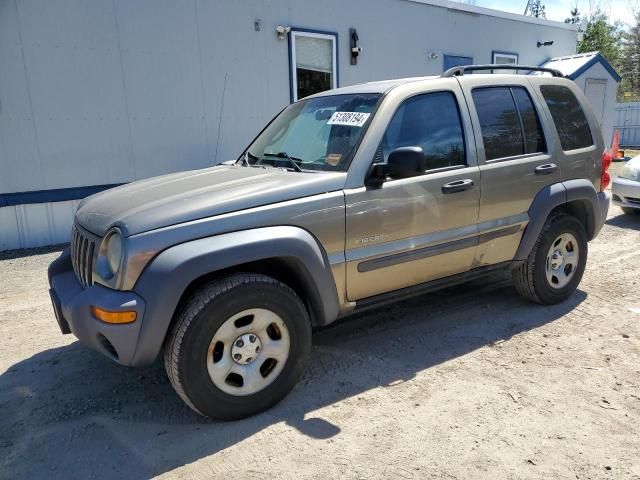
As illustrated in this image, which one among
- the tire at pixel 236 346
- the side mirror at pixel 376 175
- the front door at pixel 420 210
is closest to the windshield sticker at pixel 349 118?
the front door at pixel 420 210

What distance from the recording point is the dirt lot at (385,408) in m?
2.62

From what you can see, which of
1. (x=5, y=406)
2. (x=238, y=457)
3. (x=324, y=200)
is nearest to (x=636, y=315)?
(x=324, y=200)

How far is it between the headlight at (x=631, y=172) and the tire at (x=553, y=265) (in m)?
4.06

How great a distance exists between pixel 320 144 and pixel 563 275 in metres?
2.54

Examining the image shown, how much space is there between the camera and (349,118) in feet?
11.7

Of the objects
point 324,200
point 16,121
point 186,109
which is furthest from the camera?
point 186,109

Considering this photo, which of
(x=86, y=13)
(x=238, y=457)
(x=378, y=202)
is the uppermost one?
(x=86, y=13)

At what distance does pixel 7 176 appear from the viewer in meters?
6.96

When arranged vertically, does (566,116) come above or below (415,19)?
below

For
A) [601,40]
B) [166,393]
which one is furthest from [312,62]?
[601,40]

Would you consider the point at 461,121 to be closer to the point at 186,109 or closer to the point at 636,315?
the point at 636,315

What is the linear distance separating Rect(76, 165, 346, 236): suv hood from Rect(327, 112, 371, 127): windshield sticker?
440 millimetres

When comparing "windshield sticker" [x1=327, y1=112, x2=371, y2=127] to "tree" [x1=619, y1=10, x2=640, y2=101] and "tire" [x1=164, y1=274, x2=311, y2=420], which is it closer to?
"tire" [x1=164, y1=274, x2=311, y2=420]

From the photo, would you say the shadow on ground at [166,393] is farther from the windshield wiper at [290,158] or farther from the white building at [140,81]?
the white building at [140,81]
